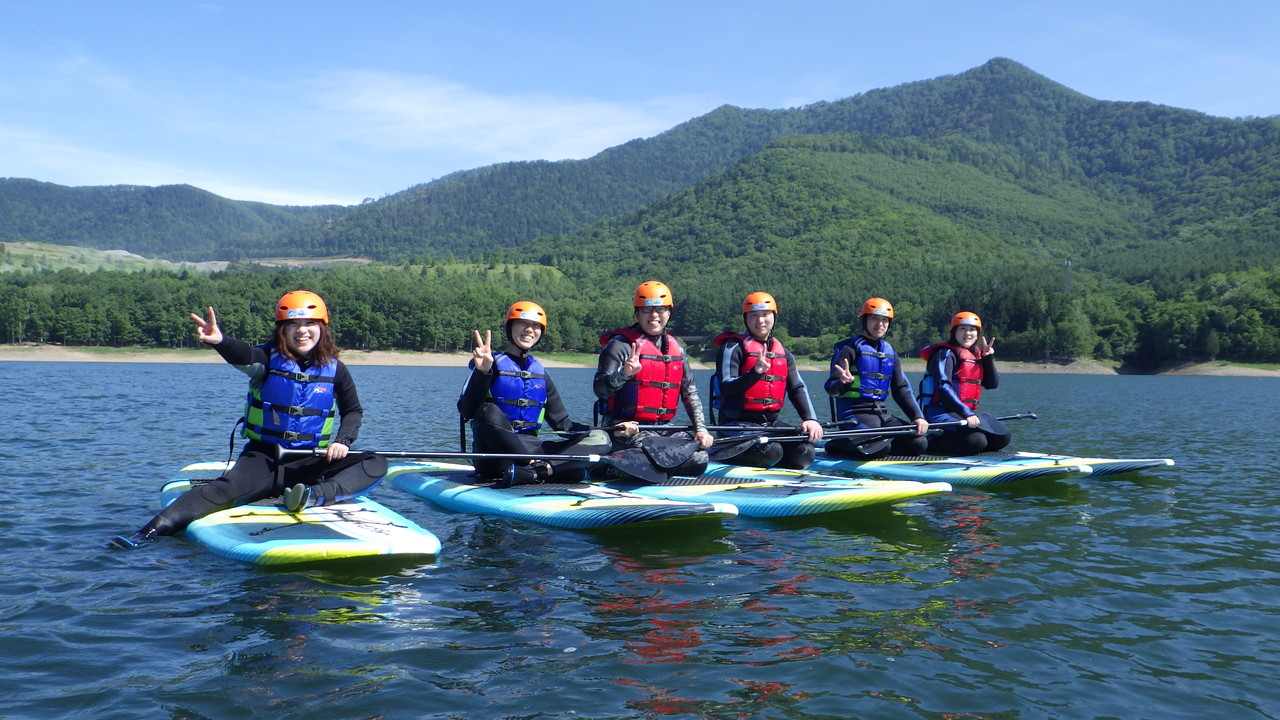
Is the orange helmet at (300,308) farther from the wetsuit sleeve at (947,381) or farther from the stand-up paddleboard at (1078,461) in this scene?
the stand-up paddleboard at (1078,461)

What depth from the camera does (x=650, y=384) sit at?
1177 centimetres

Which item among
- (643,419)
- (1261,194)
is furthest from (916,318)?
(643,419)

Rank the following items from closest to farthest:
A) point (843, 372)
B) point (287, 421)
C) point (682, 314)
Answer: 1. point (287, 421)
2. point (843, 372)
3. point (682, 314)

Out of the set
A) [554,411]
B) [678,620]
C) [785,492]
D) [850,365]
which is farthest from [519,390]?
[850,365]

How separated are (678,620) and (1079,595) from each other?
3655 mm

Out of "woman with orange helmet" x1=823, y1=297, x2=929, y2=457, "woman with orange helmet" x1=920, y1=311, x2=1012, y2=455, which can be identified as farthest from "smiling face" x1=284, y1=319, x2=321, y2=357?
"woman with orange helmet" x1=920, y1=311, x2=1012, y2=455

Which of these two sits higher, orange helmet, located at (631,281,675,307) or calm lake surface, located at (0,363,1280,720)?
orange helmet, located at (631,281,675,307)

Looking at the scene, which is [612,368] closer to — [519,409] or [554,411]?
[554,411]

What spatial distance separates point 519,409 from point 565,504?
1.46 m

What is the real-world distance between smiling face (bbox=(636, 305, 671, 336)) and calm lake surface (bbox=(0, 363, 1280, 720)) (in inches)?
99.7

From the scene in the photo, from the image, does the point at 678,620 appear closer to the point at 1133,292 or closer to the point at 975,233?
the point at 1133,292

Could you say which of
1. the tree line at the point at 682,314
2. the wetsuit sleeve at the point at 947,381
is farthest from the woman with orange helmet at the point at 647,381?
the tree line at the point at 682,314

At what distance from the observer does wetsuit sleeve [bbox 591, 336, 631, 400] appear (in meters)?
11.3

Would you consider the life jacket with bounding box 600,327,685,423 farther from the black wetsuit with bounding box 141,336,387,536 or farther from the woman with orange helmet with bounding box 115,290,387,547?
the woman with orange helmet with bounding box 115,290,387,547
